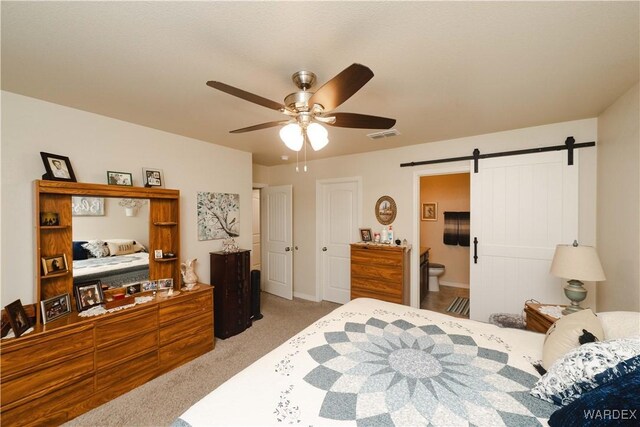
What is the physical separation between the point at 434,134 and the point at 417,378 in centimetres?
271

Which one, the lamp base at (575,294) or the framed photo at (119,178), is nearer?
the lamp base at (575,294)

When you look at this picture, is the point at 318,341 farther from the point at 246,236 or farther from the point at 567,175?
the point at 567,175

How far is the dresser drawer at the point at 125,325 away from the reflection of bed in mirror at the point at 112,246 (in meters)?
0.51

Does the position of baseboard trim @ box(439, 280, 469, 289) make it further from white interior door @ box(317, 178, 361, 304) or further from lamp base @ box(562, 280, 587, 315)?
lamp base @ box(562, 280, 587, 315)

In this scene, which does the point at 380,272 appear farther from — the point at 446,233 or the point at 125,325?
A: the point at 125,325

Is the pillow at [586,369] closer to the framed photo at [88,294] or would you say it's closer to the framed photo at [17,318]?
the framed photo at [17,318]

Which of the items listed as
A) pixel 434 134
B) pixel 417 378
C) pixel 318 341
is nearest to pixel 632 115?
pixel 434 134

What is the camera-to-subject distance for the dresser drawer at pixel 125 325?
201cm

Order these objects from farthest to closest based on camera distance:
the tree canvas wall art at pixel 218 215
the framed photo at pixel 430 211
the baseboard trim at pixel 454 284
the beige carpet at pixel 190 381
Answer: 1. the framed photo at pixel 430 211
2. the baseboard trim at pixel 454 284
3. the tree canvas wall art at pixel 218 215
4. the beige carpet at pixel 190 381

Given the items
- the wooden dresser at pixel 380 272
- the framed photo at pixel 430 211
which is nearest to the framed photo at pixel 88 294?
the wooden dresser at pixel 380 272

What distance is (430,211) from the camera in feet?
17.2

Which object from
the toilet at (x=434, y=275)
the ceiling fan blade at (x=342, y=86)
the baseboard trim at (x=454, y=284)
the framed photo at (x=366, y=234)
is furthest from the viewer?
the baseboard trim at (x=454, y=284)

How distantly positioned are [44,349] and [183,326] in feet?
3.19

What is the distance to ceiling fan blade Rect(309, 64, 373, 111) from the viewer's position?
1074 millimetres
